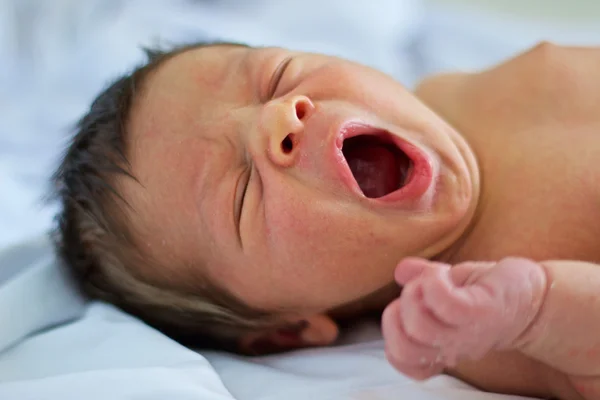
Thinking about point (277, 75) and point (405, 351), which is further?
point (277, 75)

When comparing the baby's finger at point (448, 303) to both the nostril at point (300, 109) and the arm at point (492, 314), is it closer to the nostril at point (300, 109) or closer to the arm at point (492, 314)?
the arm at point (492, 314)

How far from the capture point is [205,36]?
5.53 ft

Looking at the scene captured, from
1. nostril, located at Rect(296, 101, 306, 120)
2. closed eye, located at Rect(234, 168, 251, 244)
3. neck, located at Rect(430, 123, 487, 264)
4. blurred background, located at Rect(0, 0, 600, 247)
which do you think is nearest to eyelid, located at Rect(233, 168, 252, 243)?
closed eye, located at Rect(234, 168, 251, 244)

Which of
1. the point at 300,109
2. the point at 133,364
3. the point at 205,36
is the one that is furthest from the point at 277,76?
the point at 205,36

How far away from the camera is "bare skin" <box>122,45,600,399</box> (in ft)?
2.85

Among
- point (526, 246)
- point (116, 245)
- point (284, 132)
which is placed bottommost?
point (116, 245)

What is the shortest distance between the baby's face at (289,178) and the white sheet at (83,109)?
12cm

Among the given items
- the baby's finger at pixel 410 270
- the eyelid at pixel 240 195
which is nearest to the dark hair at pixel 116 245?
the eyelid at pixel 240 195

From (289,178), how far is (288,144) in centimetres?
5

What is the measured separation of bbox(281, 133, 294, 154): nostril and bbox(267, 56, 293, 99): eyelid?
132 mm

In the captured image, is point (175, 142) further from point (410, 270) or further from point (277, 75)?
point (410, 270)

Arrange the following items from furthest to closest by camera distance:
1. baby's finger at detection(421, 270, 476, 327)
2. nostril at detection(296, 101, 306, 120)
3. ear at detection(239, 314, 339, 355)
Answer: ear at detection(239, 314, 339, 355)
nostril at detection(296, 101, 306, 120)
baby's finger at detection(421, 270, 476, 327)

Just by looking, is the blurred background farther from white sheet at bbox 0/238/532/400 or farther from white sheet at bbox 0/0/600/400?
white sheet at bbox 0/238/532/400

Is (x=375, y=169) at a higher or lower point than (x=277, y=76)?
lower
